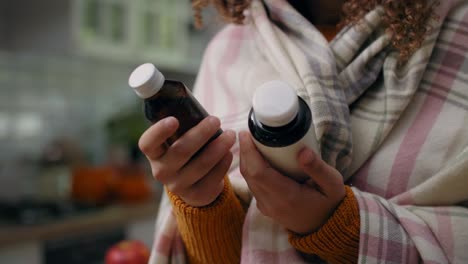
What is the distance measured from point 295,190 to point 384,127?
0.50ft

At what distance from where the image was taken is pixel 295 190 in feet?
1.52

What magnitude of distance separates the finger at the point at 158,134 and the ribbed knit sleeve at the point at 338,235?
0.56ft

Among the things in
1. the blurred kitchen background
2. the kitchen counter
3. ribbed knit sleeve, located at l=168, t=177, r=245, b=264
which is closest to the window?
the blurred kitchen background

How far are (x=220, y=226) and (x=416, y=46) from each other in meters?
0.30

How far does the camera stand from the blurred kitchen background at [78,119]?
6.60ft

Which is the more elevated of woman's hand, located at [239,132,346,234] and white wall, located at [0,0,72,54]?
woman's hand, located at [239,132,346,234]

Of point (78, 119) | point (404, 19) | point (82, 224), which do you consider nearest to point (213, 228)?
point (404, 19)

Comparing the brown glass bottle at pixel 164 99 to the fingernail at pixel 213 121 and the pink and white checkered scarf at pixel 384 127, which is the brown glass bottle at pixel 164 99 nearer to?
the fingernail at pixel 213 121

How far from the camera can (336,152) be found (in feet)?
1.78

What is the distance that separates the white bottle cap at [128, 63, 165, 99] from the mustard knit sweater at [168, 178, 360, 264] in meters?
0.16

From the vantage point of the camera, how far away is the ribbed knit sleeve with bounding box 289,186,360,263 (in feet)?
1.62

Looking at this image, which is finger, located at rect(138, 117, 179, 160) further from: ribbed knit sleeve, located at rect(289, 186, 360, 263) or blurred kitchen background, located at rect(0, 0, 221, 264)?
blurred kitchen background, located at rect(0, 0, 221, 264)

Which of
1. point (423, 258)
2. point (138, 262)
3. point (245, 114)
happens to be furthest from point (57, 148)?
point (423, 258)

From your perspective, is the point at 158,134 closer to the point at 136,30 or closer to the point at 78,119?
the point at 136,30
